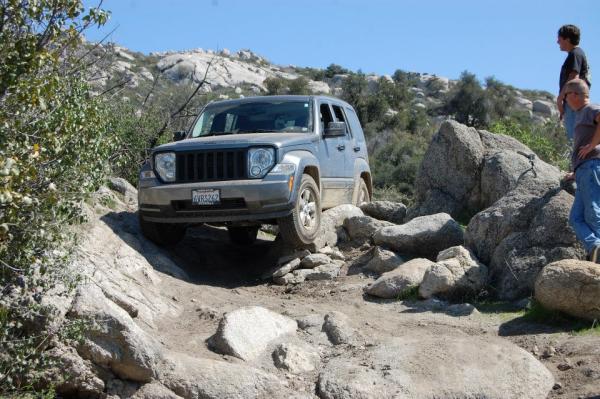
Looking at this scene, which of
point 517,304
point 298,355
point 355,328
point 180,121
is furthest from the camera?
point 180,121

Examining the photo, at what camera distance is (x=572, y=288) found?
21.1 feet

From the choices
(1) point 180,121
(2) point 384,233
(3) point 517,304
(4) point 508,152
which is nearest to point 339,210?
(2) point 384,233

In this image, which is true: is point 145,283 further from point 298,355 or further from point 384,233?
point 384,233

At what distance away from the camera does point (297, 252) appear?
8.98 metres

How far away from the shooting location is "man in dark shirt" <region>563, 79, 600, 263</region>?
267 inches

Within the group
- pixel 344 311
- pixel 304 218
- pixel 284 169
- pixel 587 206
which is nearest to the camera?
pixel 587 206

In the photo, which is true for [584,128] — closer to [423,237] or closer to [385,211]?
[423,237]

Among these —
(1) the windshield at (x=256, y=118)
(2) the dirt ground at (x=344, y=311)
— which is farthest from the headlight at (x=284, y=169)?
(2) the dirt ground at (x=344, y=311)

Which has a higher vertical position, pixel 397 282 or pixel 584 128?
pixel 584 128

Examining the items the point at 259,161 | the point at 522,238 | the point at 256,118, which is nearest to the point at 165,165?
the point at 259,161

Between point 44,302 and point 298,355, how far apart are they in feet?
6.50

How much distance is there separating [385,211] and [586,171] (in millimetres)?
3895

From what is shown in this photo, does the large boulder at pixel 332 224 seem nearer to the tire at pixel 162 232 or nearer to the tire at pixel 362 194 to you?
the tire at pixel 362 194

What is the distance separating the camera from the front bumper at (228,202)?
8.18 meters
